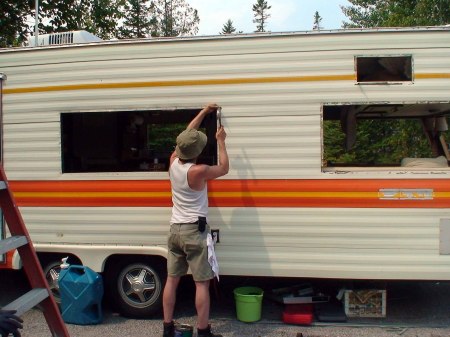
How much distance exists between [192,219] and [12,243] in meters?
1.71

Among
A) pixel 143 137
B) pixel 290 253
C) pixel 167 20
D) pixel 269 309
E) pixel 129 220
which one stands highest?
pixel 167 20

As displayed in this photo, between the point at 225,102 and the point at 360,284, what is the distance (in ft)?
7.23

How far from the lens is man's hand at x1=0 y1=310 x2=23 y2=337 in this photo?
2090 mm

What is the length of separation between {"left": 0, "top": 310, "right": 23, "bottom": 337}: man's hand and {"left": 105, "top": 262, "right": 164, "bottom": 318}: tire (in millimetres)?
2506

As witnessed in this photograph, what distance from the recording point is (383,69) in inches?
172

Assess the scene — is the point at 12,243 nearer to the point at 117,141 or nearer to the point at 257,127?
the point at 257,127

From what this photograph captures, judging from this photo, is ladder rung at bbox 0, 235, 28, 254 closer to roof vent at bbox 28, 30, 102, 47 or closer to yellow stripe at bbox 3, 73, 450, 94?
yellow stripe at bbox 3, 73, 450, 94

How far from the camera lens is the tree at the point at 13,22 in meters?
10.6

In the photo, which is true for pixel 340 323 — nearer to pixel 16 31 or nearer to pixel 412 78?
pixel 412 78

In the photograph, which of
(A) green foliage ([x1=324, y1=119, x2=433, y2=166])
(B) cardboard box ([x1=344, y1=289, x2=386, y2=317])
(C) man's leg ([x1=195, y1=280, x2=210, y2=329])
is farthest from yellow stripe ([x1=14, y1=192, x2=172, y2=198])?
(A) green foliage ([x1=324, y1=119, x2=433, y2=166])

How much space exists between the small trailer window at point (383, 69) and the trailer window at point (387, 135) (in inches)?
10.7

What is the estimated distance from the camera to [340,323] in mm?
4473

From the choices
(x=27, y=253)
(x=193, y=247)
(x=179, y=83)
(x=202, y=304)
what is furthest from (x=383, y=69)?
(x=27, y=253)

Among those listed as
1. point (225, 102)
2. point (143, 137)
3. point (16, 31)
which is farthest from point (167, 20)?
point (225, 102)
